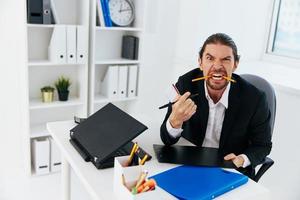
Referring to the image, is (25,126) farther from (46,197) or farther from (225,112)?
(225,112)

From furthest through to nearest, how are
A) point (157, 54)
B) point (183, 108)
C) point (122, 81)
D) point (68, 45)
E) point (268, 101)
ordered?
point (157, 54) → point (122, 81) → point (68, 45) → point (268, 101) → point (183, 108)

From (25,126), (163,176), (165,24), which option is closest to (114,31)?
(165,24)

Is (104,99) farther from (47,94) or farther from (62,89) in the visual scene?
(47,94)

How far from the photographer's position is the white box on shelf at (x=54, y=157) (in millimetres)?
2619

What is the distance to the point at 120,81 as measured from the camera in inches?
111

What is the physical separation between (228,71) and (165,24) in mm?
1760

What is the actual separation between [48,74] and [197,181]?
6.50 ft

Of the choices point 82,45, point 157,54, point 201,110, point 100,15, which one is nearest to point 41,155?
point 82,45

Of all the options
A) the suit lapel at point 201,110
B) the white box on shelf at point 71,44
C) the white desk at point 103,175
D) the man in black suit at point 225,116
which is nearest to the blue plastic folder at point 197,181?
the white desk at point 103,175

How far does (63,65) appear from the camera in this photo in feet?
8.95

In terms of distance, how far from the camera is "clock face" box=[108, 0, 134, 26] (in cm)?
268

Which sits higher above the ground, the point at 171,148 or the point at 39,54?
the point at 39,54

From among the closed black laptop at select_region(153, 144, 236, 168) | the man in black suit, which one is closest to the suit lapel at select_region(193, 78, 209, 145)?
the man in black suit

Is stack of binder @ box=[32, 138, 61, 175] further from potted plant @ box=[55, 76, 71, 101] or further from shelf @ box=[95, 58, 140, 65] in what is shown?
shelf @ box=[95, 58, 140, 65]
